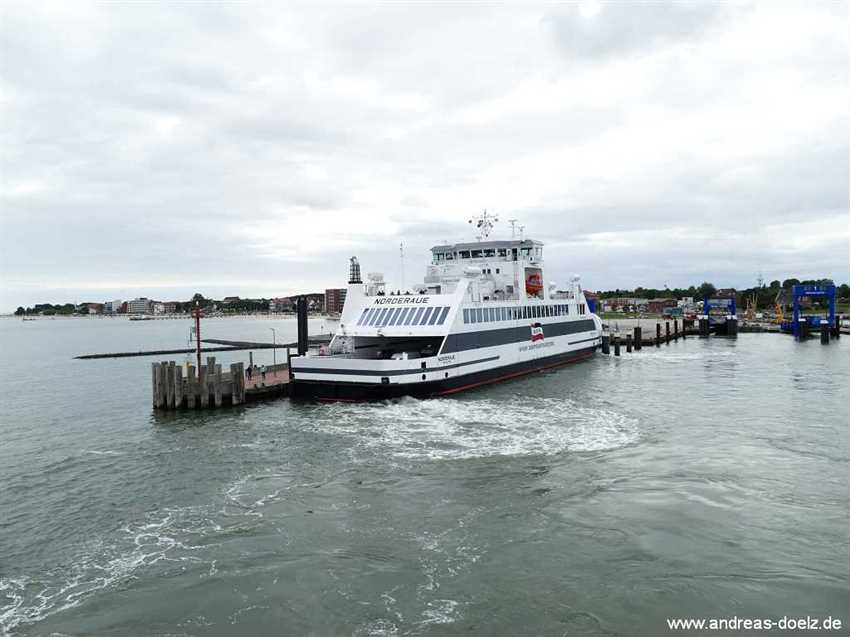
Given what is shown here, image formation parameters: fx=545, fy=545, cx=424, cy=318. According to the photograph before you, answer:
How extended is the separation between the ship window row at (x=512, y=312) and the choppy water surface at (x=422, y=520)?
7.48 m

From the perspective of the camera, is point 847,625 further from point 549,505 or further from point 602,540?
point 549,505

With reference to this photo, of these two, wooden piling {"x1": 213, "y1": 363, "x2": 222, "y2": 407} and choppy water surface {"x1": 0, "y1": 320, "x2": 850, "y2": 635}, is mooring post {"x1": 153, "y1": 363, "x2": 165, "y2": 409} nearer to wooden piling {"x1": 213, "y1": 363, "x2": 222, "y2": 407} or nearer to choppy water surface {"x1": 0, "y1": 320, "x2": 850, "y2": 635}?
choppy water surface {"x1": 0, "y1": 320, "x2": 850, "y2": 635}

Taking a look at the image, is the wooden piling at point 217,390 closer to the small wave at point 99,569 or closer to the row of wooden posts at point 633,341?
the small wave at point 99,569

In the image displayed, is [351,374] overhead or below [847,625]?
overhead

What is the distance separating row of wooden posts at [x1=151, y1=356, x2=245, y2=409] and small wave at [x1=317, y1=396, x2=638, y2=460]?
526 cm

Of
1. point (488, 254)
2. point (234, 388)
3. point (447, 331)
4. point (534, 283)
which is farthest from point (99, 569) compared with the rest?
point (534, 283)

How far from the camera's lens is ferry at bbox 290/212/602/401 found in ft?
90.3

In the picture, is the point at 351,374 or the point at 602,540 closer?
the point at 602,540

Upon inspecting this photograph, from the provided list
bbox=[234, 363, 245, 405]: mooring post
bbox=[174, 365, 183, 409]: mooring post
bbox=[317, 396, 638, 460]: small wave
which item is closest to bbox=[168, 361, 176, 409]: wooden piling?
bbox=[174, 365, 183, 409]: mooring post

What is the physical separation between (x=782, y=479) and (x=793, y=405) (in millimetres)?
13616

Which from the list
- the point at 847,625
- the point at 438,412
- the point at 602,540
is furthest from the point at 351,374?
the point at 847,625

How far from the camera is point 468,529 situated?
12.6 meters

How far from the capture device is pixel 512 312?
37.0 meters

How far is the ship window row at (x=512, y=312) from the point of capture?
105 ft
